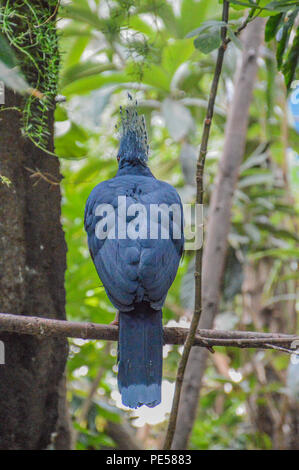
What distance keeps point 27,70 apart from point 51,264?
22.7 inches

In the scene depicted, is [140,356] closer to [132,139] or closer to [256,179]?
[132,139]

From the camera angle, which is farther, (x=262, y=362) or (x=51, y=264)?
(x=262, y=362)

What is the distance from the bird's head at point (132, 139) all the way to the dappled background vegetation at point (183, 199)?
0.27 meters

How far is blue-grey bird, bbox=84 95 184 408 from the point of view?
118cm

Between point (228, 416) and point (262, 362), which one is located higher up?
point (262, 362)

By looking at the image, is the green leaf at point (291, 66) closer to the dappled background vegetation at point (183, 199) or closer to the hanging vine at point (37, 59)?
the dappled background vegetation at point (183, 199)

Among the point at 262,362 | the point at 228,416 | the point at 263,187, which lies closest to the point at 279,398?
the point at 262,362

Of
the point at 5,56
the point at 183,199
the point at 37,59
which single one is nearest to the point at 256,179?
the point at 183,199

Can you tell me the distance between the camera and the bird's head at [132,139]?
1446 millimetres

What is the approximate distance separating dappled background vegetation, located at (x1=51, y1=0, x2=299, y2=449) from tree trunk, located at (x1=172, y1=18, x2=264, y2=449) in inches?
4.9

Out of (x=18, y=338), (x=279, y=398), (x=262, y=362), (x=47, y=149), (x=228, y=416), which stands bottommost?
(x=228, y=416)

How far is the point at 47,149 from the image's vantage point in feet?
5.11

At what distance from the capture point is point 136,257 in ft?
4.22

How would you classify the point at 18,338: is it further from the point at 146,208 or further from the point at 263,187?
the point at 263,187
